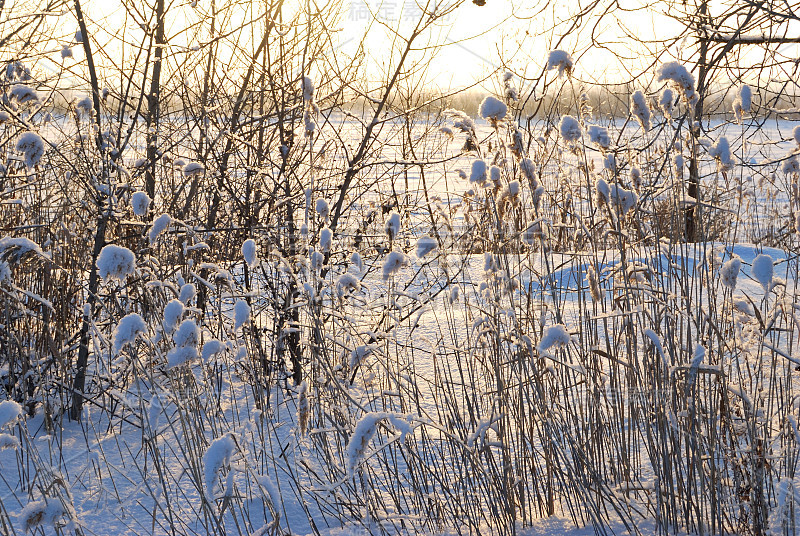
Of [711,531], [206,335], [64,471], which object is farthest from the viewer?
[206,335]

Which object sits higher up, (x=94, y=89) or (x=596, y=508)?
(x=94, y=89)

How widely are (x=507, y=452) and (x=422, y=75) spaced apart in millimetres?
2175

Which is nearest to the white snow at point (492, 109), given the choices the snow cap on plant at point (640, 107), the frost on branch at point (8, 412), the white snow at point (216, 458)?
the snow cap on plant at point (640, 107)

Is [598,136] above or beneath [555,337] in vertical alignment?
above

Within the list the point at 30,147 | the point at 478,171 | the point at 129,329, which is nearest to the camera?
the point at 129,329

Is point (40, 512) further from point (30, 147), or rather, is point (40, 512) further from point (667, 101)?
point (667, 101)

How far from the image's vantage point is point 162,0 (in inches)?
112

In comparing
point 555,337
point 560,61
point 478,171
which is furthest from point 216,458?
point 560,61

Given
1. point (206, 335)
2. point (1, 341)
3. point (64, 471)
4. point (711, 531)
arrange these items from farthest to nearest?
point (206, 335) < point (1, 341) < point (64, 471) < point (711, 531)

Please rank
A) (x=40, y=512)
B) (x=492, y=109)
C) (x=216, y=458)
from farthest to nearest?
1. (x=492, y=109)
2. (x=40, y=512)
3. (x=216, y=458)

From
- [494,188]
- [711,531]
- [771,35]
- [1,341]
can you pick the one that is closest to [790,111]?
[771,35]

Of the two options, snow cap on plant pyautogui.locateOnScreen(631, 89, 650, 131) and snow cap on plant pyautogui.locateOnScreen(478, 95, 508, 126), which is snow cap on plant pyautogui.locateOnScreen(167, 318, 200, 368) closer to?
snow cap on plant pyautogui.locateOnScreen(478, 95, 508, 126)

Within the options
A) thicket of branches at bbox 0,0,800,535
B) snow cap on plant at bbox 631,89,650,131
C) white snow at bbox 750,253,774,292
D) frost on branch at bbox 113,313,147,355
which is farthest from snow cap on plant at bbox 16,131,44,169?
white snow at bbox 750,253,774,292

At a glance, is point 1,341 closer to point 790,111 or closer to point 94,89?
point 94,89
